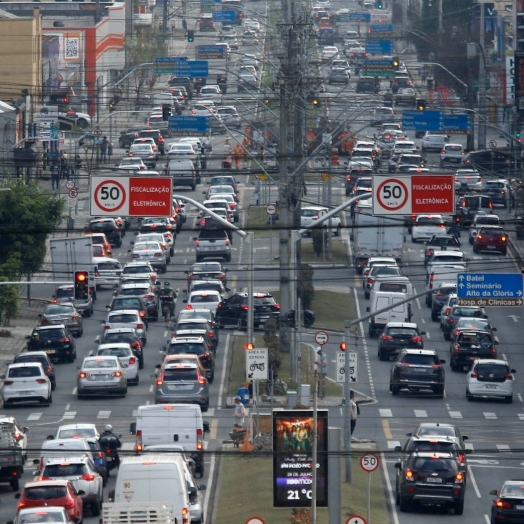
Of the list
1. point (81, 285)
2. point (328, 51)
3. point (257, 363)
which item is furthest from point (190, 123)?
point (328, 51)

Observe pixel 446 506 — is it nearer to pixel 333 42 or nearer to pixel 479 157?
pixel 479 157

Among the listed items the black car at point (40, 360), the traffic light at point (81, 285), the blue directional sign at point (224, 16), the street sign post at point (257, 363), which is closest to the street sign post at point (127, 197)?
the traffic light at point (81, 285)

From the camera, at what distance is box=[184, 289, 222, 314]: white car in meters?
59.2

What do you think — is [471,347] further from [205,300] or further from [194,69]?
[194,69]

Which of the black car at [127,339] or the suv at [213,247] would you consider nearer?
the black car at [127,339]

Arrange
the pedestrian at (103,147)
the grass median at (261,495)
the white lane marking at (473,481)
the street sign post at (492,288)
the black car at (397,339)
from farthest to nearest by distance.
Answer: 1. the pedestrian at (103,147)
2. the black car at (397,339)
3. the street sign post at (492,288)
4. the white lane marking at (473,481)
5. the grass median at (261,495)

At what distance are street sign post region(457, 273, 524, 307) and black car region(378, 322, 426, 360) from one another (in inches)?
249

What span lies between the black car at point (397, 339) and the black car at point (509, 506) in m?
20.5

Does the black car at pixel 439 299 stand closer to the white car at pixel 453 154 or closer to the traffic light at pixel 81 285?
the traffic light at pixel 81 285

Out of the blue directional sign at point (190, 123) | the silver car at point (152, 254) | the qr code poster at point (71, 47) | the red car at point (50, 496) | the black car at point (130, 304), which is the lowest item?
the red car at point (50, 496)

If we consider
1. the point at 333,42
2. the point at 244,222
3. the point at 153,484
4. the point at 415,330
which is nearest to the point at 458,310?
the point at 415,330

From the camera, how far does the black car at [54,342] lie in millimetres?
53375

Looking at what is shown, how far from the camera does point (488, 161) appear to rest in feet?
278

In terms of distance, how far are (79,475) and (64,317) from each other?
23.1 metres
